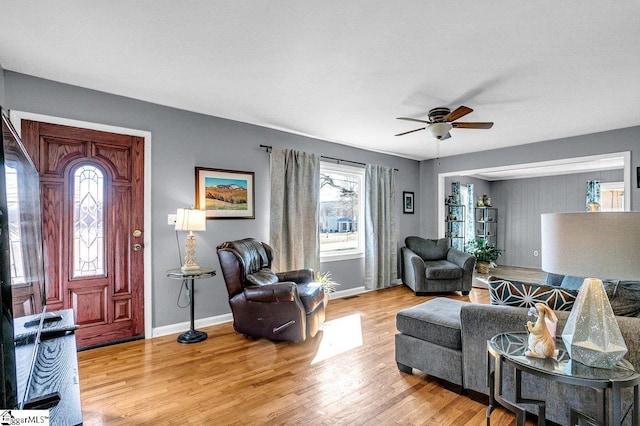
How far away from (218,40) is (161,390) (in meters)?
2.48

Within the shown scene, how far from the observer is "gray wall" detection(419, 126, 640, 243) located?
4.29 metres

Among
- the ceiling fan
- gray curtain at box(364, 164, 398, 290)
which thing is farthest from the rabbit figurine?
gray curtain at box(364, 164, 398, 290)

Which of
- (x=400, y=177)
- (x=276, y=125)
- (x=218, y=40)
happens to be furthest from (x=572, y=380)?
(x=400, y=177)

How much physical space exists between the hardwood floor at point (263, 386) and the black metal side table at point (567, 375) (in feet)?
1.93

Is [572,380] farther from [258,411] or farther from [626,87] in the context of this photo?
[626,87]

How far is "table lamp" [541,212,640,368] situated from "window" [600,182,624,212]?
7.22m

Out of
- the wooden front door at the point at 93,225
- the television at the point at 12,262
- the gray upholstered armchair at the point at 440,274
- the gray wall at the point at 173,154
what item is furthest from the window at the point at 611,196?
the television at the point at 12,262

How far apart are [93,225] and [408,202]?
5.19m

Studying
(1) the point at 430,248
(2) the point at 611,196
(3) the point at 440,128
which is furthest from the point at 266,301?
(2) the point at 611,196

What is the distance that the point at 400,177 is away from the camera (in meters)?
6.39

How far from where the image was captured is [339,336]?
343 centimetres

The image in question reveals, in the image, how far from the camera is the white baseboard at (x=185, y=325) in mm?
3430

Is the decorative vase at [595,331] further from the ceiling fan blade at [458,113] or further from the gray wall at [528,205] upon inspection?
the gray wall at [528,205]

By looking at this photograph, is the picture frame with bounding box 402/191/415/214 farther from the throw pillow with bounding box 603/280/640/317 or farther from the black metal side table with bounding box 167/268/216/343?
the throw pillow with bounding box 603/280/640/317
